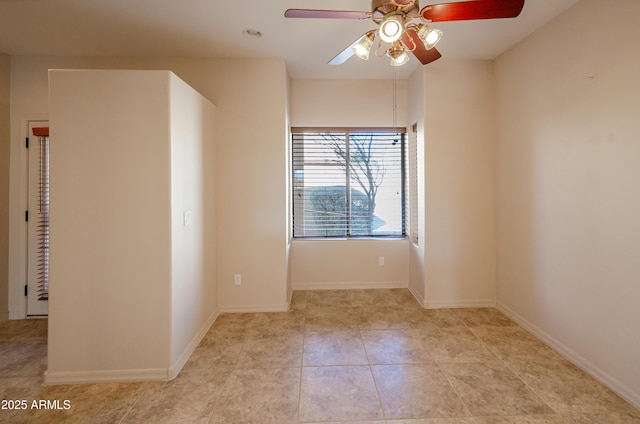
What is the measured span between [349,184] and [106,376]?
3.07m

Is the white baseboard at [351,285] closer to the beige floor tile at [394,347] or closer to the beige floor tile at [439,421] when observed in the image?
the beige floor tile at [394,347]

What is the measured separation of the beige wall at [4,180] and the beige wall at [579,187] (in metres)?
5.29

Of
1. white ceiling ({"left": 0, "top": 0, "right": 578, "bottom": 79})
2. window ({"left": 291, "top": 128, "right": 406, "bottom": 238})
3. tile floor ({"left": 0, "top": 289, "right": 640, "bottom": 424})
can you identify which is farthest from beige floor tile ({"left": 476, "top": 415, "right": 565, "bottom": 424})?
white ceiling ({"left": 0, "top": 0, "right": 578, "bottom": 79})

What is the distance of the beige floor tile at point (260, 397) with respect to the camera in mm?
1641

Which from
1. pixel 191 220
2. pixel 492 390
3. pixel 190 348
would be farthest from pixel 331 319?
pixel 191 220

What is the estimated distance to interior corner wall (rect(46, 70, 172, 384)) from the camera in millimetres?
1911

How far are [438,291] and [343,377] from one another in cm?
166

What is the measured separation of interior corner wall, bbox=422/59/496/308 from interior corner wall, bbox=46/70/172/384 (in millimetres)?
2614

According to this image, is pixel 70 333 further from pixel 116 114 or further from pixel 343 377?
pixel 343 377

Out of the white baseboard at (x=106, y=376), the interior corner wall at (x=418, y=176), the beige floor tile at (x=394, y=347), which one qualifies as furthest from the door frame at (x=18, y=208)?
the interior corner wall at (x=418, y=176)

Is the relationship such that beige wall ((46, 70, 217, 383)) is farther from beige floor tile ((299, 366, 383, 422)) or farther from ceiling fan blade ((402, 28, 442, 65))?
ceiling fan blade ((402, 28, 442, 65))

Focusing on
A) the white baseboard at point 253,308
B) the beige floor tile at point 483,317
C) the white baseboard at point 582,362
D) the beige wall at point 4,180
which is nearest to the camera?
the white baseboard at point 582,362

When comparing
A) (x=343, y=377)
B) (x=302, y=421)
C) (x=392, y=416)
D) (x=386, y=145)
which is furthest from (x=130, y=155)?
(x=386, y=145)

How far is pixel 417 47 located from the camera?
1832 mm
